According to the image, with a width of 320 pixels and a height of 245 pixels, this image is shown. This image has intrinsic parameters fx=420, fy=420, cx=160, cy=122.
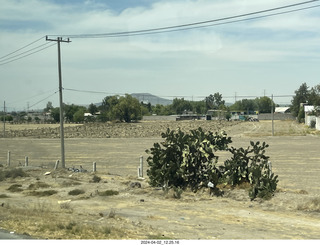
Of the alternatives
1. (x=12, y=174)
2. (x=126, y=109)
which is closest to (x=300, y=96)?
(x=126, y=109)

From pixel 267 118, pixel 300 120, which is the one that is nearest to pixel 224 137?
pixel 300 120

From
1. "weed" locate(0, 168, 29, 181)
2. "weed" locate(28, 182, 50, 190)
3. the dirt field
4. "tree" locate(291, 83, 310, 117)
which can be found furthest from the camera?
"tree" locate(291, 83, 310, 117)

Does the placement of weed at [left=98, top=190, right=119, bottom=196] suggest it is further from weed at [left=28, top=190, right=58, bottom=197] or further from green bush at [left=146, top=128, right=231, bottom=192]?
weed at [left=28, top=190, right=58, bottom=197]

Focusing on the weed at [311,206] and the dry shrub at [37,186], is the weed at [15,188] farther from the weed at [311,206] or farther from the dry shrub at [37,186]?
the weed at [311,206]

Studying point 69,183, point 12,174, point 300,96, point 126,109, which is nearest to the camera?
point 69,183

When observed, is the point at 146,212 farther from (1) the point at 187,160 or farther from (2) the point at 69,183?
(2) the point at 69,183

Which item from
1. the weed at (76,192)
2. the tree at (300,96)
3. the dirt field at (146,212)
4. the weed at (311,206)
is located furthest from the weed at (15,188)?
the tree at (300,96)

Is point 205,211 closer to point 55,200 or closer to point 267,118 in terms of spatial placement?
point 55,200

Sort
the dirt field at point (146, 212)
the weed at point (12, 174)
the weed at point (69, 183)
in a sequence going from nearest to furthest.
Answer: the dirt field at point (146, 212) → the weed at point (69, 183) → the weed at point (12, 174)

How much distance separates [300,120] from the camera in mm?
117375

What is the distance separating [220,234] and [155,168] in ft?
27.7

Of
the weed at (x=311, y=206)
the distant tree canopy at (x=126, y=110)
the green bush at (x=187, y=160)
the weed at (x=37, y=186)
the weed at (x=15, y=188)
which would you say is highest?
the distant tree canopy at (x=126, y=110)

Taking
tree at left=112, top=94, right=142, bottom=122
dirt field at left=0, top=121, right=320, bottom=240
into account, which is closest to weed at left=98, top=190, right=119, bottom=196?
dirt field at left=0, top=121, right=320, bottom=240

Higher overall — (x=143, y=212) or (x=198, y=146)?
(x=198, y=146)
